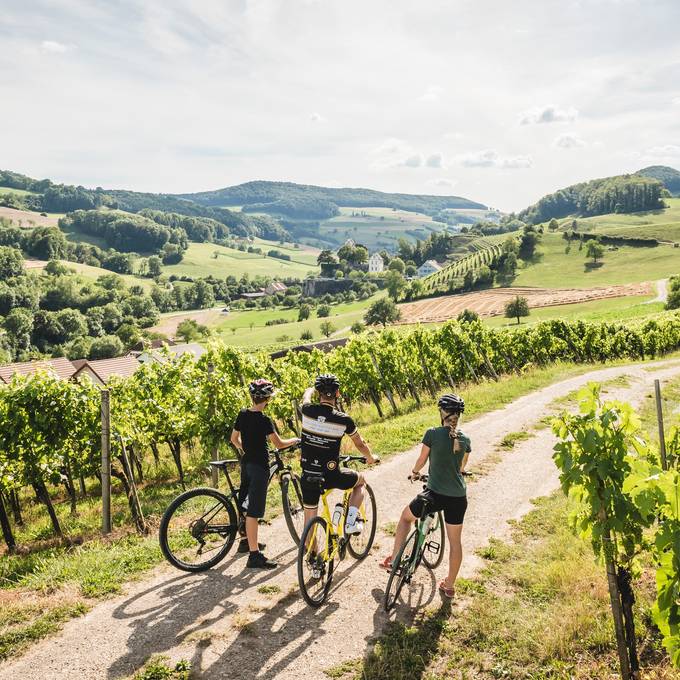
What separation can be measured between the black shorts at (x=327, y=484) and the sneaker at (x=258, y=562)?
1.14 m

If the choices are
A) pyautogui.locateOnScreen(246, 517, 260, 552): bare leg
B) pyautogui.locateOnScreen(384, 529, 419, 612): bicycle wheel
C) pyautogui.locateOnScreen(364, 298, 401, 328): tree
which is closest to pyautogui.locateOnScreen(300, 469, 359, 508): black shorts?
pyautogui.locateOnScreen(246, 517, 260, 552): bare leg

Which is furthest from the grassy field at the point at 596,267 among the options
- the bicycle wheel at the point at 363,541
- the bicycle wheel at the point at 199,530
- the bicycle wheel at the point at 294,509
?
the bicycle wheel at the point at 199,530

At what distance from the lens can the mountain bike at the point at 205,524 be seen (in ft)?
22.8

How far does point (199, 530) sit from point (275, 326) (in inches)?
4761

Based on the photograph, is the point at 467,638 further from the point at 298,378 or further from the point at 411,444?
the point at 298,378

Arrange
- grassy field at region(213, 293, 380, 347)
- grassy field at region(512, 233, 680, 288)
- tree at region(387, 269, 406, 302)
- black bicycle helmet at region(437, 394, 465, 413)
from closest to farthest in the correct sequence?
1. black bicycle helmet at region(437, 394, 465, 413)
2. grassy field at region(213, 293, 380, 347)
3. grassy field at region(512, 233, 680, 288)
4. tree at region(387, 269, 406, 302)

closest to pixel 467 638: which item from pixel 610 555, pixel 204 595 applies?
pixel 610 555

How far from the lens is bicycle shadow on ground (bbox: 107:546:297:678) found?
5648mm

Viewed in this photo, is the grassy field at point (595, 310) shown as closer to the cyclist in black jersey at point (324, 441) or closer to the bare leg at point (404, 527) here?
the bare leg at point (404, 527)

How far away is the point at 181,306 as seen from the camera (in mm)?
167000

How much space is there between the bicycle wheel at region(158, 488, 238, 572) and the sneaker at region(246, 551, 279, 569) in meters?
0.48

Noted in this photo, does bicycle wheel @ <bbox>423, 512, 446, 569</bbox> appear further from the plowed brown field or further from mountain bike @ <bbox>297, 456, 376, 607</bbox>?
the plowed brown field

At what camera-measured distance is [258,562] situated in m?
7.09

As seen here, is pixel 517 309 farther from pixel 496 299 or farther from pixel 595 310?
pixel 496 299
